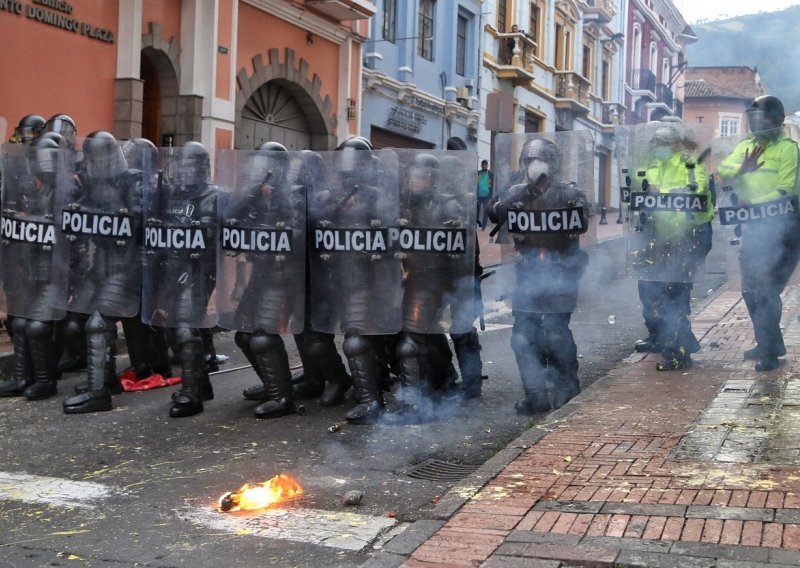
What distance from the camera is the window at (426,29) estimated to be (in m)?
22.0

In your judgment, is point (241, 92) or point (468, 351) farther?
point (241, 92)

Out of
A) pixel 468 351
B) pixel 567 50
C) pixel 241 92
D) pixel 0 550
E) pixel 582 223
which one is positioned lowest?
pixel 0 550

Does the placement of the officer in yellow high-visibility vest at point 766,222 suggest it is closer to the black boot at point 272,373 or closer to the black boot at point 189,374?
the black boot at point 272,373

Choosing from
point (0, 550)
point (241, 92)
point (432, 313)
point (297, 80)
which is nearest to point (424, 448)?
point (432, 313)

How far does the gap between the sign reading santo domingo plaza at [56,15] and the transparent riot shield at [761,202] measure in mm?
8016

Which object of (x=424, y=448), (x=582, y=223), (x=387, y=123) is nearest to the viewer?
(x=424, y=448)

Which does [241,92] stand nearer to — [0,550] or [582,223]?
[582,223]

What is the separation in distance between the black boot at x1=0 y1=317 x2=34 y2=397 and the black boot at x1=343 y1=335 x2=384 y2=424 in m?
2.47

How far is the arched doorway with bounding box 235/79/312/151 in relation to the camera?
625 inches

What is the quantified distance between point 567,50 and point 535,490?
1195 inches

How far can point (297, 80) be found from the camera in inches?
661

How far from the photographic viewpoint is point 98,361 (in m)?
6.62

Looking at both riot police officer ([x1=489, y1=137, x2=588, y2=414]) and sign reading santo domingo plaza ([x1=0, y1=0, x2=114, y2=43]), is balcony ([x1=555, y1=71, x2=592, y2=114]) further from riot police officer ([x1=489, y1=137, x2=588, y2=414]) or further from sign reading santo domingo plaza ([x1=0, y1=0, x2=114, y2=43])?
riot police officer ([x1=489, y1=137, x2=588, y2=414])

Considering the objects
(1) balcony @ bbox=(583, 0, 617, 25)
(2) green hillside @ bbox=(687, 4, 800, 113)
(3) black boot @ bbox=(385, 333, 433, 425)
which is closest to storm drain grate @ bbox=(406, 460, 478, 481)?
(3) black boot @ bbox=(385, 333, 433, 425)
